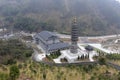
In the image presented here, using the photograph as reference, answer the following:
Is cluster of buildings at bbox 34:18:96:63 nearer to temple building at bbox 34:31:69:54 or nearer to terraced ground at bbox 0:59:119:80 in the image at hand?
temple building at bbox 34:31:69:54

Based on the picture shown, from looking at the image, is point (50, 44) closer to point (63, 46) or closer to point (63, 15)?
point (63, 46)

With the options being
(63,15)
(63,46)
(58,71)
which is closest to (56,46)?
(63,46)

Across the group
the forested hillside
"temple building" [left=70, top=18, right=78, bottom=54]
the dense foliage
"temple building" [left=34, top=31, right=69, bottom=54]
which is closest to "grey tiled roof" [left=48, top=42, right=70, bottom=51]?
"temple building" [left=34, top=31, right=69, bottom=54]

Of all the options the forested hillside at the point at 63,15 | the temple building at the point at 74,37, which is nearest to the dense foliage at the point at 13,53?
the temple building at the point at 74,37

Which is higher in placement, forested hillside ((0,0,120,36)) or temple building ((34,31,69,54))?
forested hillside ((0,0,120,36))

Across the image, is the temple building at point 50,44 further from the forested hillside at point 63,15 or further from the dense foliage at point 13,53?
the forested hillside at point 63,15

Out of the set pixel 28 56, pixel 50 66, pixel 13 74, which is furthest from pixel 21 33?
pixel 13 74

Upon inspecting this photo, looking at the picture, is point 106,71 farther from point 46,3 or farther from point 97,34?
point 46,3

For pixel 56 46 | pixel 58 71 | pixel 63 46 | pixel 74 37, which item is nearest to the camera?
pixel 58 71
